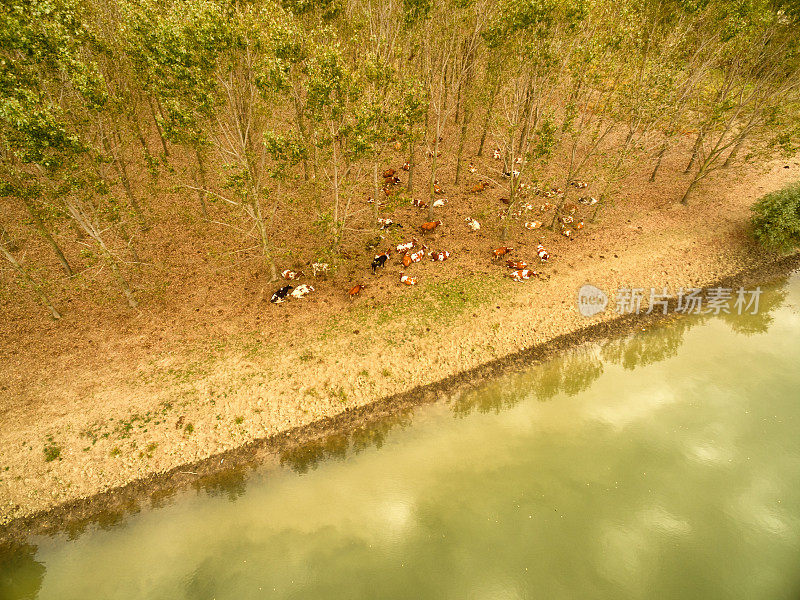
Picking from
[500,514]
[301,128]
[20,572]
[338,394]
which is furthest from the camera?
[301,128]

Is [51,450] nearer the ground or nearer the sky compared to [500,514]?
nearer the sky

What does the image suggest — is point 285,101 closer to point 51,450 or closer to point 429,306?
point 429,306

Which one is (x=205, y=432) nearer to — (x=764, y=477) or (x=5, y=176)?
(x=5, y=176)

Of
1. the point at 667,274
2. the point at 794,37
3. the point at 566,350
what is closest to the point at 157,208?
the point at 566,350

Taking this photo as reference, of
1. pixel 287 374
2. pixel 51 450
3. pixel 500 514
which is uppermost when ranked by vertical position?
pixel 287 374

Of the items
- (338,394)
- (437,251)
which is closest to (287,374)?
(338,394)

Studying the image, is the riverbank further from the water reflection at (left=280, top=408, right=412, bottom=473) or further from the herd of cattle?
the herd of cattle

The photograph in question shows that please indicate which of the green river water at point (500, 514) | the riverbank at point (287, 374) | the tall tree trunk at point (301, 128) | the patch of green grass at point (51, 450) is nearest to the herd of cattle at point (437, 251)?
the riverbank at point (287, 374)
